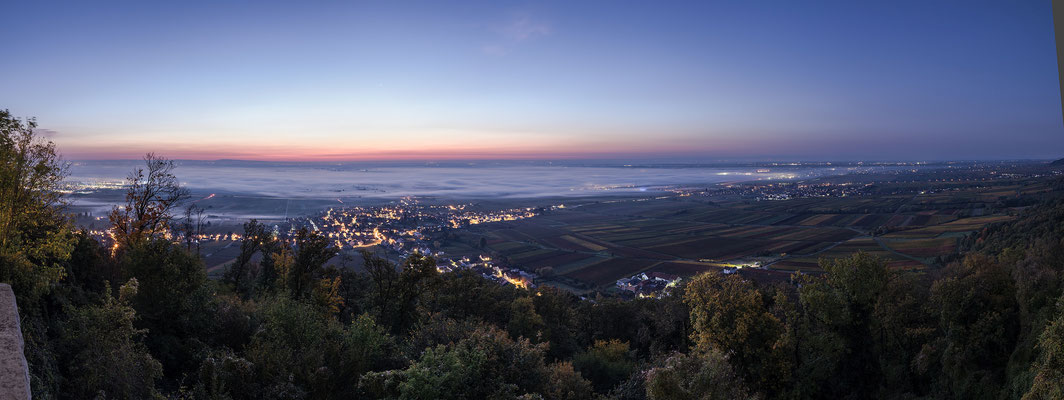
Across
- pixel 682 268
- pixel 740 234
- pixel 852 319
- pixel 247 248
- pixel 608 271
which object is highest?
pixel 247 248

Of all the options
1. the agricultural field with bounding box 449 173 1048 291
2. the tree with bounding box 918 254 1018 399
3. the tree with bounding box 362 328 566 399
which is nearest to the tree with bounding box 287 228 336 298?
the tree with bounding box 362 328 566 399

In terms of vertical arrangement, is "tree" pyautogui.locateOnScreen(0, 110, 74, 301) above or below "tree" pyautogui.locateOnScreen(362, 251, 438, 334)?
above

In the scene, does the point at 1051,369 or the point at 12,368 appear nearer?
the point at 12,368

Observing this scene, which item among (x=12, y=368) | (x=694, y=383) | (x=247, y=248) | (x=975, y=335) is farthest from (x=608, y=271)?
(x=12, y=368)

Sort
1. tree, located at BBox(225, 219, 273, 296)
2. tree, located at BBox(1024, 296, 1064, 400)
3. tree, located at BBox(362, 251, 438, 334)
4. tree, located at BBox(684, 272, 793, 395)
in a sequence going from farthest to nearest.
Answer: tree, located at BBox(225, 219, 273, 296) < tree, located at BBox(362, 251, 438, 334) < tree, located at BBox(684, 272, 793, 395) < tree, located at BBox(1024, 296, 1064, 400)

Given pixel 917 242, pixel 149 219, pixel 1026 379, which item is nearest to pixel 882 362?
pixel 1026 379

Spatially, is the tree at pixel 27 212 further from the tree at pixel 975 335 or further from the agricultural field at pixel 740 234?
the agricultural field at pixel 740 234

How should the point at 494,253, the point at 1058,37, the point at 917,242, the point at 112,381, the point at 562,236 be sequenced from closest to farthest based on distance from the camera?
1. the point at 1058,37
2. the point at 112,381
3. the point at 917,242
4. the point at 494,253
5. the point at 562,236

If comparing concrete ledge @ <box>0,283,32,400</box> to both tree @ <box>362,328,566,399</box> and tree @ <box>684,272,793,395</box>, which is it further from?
tree @ <box>684,272,793,395</box>

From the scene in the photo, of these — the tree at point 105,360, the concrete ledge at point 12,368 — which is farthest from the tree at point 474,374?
the concrete ledge at point 12,368

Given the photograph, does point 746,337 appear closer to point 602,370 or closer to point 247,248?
point 602,370

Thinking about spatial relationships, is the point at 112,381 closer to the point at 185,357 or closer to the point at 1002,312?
the point at 185,357
